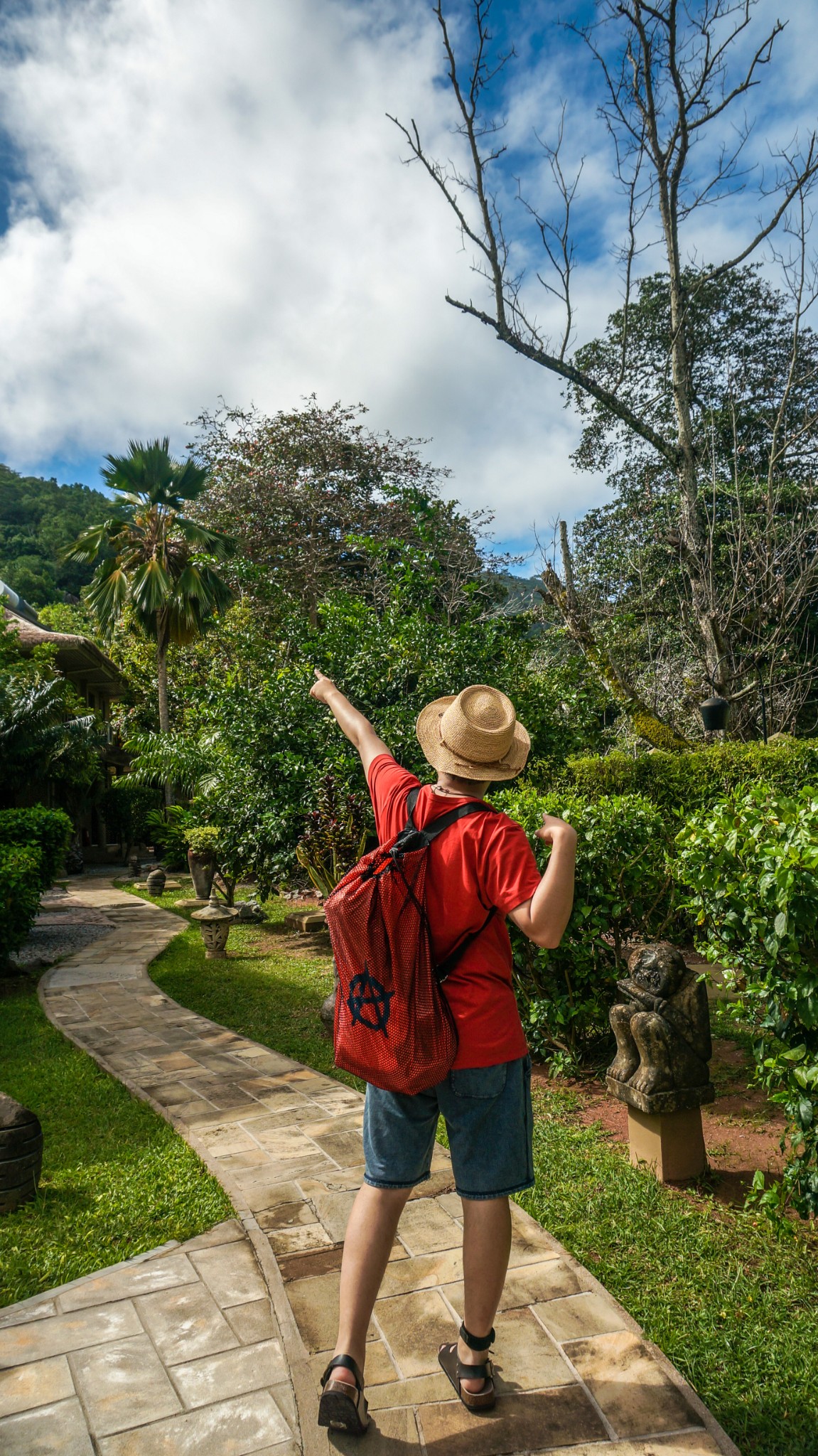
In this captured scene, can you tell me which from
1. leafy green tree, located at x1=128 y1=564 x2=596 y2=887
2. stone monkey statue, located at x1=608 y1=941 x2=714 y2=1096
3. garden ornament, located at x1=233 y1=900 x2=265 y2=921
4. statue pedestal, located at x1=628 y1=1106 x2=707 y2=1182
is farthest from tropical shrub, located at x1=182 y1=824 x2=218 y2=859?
statue pedestal, located at x1=628 y1=1106 x2=707 y2=1182

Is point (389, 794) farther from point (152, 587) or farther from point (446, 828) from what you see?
point (152, 587)

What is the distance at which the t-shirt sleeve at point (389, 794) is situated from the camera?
2.32 m

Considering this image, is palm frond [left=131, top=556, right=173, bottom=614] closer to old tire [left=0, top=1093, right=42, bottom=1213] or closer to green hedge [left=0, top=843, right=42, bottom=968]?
green hedge [left=0, top=843, right=42, bottom=968]

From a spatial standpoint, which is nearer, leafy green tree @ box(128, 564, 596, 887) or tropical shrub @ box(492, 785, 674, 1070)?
tropical shrub @ box(492, 785, 674, 1070)

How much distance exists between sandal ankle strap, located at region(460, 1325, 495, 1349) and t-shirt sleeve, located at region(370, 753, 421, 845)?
3.98ft

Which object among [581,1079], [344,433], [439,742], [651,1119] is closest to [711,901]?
[651,1119]

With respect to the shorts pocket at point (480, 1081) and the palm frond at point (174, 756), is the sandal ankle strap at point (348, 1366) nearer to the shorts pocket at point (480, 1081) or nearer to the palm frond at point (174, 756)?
the shorts pocket at point (480, 1081)

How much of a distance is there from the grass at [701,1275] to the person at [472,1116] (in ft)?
2.25

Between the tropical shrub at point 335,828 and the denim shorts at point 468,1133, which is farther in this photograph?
the tropical shrub at point 335,828

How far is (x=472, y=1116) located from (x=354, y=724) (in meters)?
1.17

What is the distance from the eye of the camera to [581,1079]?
16.0ft

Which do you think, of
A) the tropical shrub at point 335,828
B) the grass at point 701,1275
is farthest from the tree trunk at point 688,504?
the grass at point 701,1275

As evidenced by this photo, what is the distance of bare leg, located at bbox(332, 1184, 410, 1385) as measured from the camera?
6.71ft

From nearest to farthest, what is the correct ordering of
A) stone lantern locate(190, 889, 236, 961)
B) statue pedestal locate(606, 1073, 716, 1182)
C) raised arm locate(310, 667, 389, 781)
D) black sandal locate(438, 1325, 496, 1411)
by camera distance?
black sandal locate(438, 1325, 496, 1411)
raised arm locate(310, 667, 389, 781)
statue pedestal locate(606, 1073, 716, 1182)
stone lantern locate(190, 889, 236, 961)
